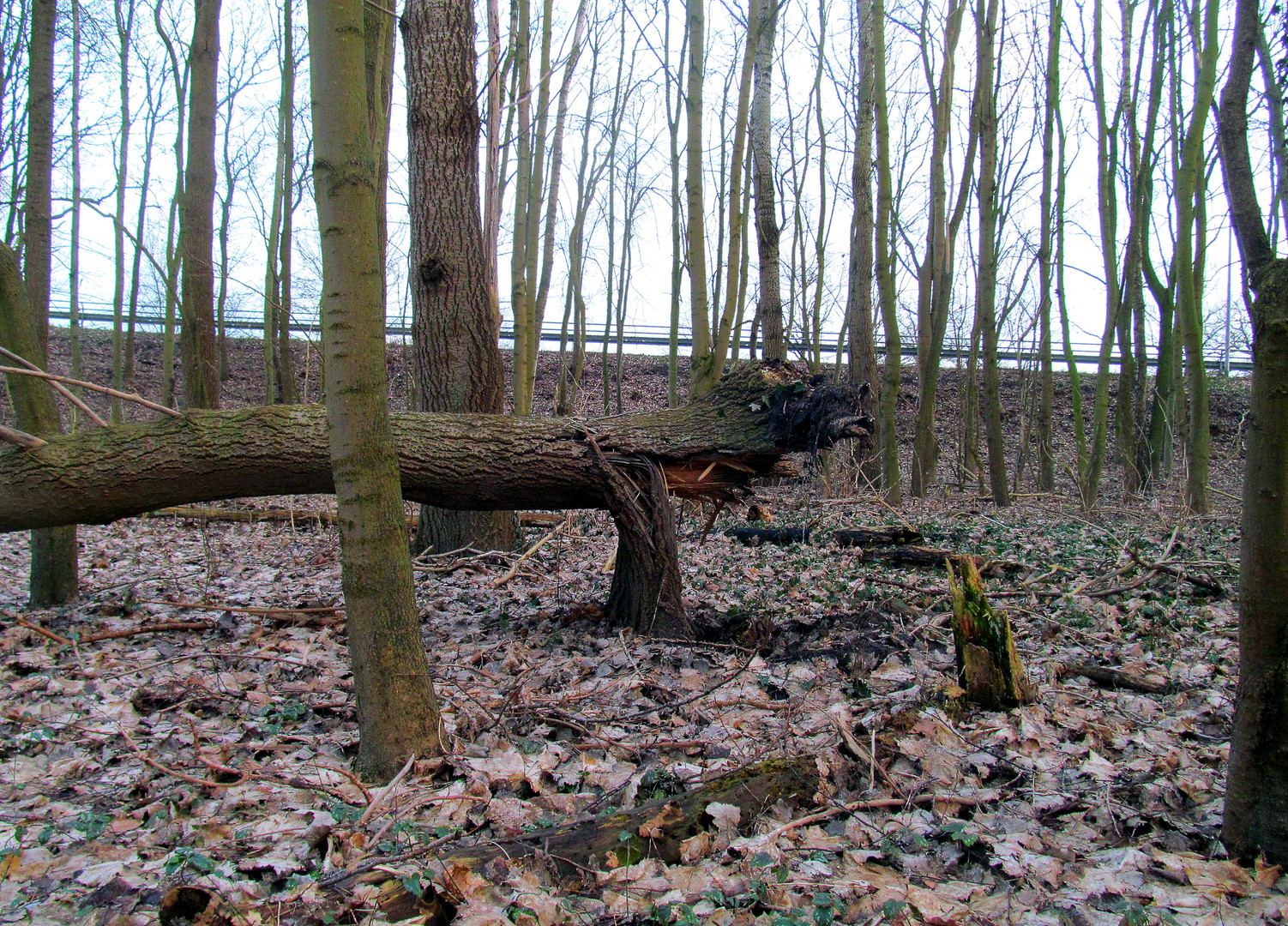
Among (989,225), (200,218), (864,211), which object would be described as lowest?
(200,218)

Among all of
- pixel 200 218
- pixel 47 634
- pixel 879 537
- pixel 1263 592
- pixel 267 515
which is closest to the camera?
pixel 1263 592

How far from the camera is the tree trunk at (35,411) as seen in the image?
14.0 feet

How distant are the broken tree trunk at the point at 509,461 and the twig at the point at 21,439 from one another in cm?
5

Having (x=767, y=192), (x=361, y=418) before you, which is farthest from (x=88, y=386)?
(x=767, y=192)

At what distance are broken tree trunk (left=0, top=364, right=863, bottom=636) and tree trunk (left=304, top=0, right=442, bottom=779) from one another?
4.85 feet

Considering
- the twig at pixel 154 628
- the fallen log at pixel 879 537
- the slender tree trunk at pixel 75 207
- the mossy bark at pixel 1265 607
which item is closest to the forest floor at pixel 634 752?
the twig at pixel 154 628

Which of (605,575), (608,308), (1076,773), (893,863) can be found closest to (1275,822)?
(1076,773)

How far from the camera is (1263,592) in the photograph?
77.4 inches

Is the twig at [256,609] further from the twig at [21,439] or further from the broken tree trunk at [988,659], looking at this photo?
the broken tree trunk at [988,659]

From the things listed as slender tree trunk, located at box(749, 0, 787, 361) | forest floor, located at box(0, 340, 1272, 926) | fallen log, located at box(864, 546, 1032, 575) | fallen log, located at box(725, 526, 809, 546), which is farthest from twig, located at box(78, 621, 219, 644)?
slender tree trunk, located at box(749, 0, 787, 361)

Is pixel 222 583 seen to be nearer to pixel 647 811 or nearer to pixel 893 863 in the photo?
pixel 647 811

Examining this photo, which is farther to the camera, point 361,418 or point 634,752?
point 634,752

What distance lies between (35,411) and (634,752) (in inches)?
155

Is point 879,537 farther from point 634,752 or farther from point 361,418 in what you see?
point 361,418
